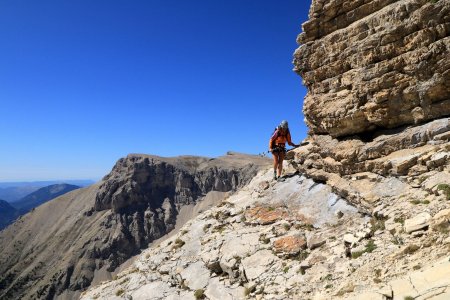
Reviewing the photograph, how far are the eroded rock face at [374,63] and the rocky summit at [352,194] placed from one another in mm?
55

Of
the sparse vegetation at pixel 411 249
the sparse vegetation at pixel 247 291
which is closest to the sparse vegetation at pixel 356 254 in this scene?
the sparse vegetation at pixel 411 249

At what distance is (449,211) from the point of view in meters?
11.7

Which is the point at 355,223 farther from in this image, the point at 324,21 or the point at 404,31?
the point at 324,21

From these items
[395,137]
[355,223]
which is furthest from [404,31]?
[355,223]

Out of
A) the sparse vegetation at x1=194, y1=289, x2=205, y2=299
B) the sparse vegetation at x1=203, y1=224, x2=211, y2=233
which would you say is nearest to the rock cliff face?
the sparse vegetation at x1=203, y1=224, x2=211, y2=233

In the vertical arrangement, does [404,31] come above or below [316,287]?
above

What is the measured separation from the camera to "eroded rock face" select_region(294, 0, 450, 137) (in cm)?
1664

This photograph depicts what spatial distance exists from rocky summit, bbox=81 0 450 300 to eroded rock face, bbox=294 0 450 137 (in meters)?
0.06

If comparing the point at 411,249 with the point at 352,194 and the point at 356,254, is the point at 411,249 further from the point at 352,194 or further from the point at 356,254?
the point at 352,194

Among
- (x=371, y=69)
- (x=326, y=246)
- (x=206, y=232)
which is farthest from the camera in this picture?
(x=206, y=232)

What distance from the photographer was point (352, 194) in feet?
56.5

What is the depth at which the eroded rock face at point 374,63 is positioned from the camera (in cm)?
1664

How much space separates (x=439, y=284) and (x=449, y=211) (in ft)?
11.2

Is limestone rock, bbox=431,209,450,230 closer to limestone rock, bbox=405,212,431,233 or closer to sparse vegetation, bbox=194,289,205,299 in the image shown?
limestone rock, bbox=405,212,431,233
